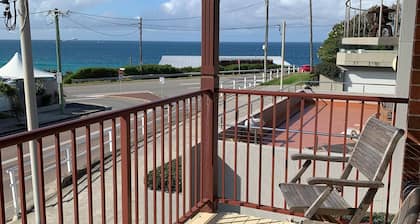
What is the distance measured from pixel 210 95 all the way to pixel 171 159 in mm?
537

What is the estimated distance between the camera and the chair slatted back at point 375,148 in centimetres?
213

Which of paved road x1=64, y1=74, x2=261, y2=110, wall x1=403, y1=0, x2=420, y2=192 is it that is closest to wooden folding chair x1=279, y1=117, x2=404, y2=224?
wall x1=403, y1=0, x2=420, y2=192

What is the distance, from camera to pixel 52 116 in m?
18.6

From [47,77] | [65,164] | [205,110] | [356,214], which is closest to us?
[356,214]

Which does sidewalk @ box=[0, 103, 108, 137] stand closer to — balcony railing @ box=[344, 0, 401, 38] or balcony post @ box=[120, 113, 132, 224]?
balcony railing @ box=[344, 0, 401, 38]

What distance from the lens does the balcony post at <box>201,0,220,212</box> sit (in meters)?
2.97

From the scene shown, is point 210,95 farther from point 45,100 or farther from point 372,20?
point 45,100

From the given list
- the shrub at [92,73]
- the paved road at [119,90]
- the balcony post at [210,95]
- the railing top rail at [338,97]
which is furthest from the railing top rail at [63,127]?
the shrub at [92,73]

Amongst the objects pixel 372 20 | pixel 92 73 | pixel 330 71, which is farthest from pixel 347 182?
pixel 92 73

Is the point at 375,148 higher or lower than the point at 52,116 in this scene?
higher

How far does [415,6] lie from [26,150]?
1147 centimetres

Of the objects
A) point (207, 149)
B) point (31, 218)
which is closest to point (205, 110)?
point (207, 149)

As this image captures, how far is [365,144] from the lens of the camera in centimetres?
246

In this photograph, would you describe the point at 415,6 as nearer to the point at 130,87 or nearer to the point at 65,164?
the point at 65,164
